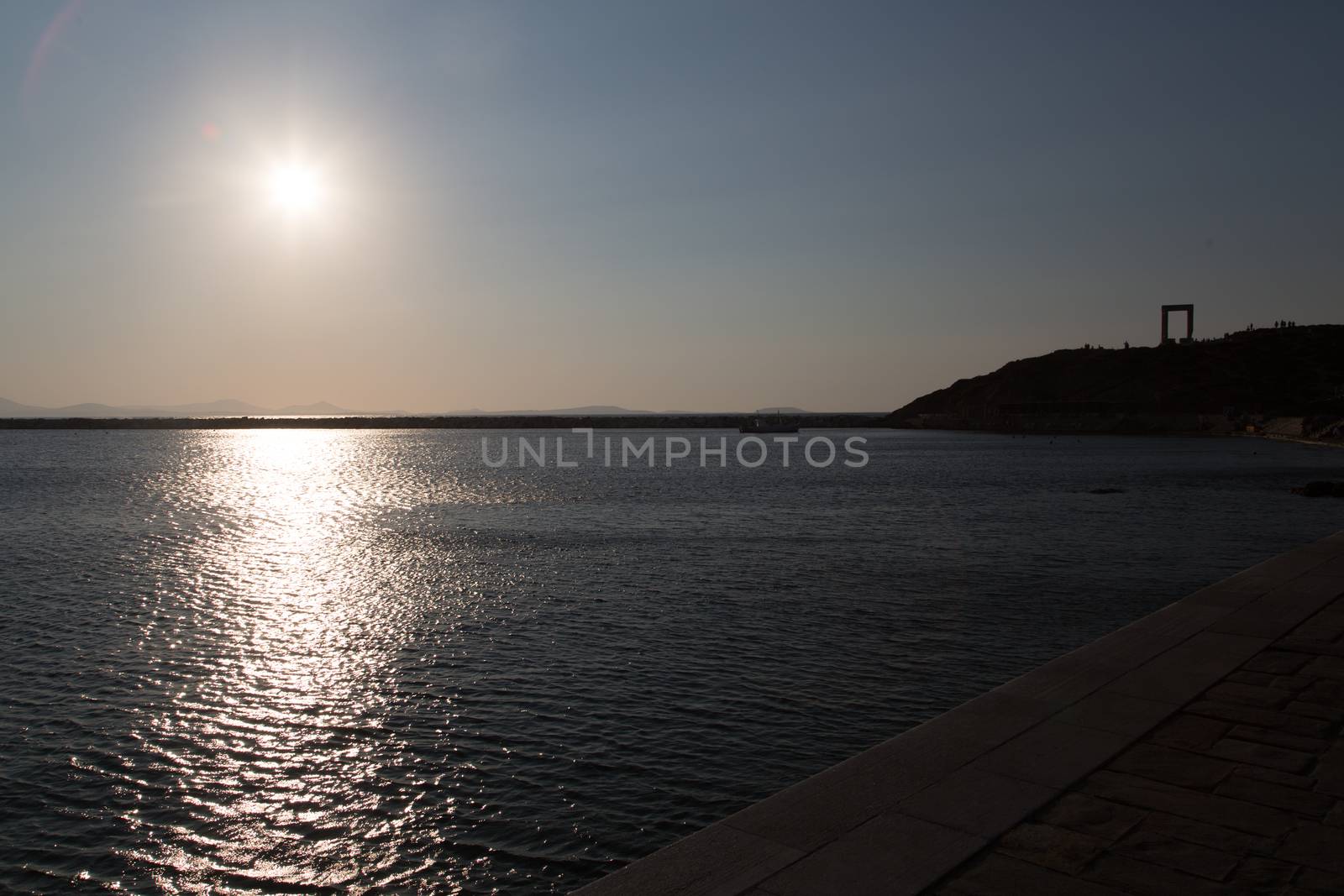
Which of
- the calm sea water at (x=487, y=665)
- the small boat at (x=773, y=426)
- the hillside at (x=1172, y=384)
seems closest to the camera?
the calm sea water at (x=487, y=665)

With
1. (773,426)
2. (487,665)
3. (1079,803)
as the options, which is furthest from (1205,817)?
(773,426)

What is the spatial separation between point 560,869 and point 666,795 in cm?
157

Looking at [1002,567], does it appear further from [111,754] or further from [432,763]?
[111,754]

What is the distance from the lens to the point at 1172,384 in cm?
15675

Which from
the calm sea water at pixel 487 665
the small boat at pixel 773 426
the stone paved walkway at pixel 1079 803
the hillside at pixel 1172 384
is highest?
the hillside at pixel 1172 384

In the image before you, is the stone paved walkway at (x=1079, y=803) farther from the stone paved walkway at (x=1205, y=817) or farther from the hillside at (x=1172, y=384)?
the hillside at (x=1172, y=384)

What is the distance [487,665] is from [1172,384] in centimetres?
16868

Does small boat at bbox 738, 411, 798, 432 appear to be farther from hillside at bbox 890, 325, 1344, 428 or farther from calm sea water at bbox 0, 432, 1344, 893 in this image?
calm sea water at bbox 0, 432, 1344, 893

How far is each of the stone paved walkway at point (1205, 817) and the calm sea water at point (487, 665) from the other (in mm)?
3397

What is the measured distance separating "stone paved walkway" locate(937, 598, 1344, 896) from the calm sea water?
3.40 m

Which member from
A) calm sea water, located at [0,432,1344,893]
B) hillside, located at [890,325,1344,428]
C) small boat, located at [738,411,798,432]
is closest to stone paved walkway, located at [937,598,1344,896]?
calm sea water, located at [0,432,1344,893]

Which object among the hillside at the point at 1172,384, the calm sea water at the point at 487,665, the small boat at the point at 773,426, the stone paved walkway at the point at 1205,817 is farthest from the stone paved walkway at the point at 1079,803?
the small boat at the point at 773,426

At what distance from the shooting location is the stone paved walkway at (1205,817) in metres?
4.72

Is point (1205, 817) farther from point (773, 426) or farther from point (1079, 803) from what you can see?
point (773, 426)
